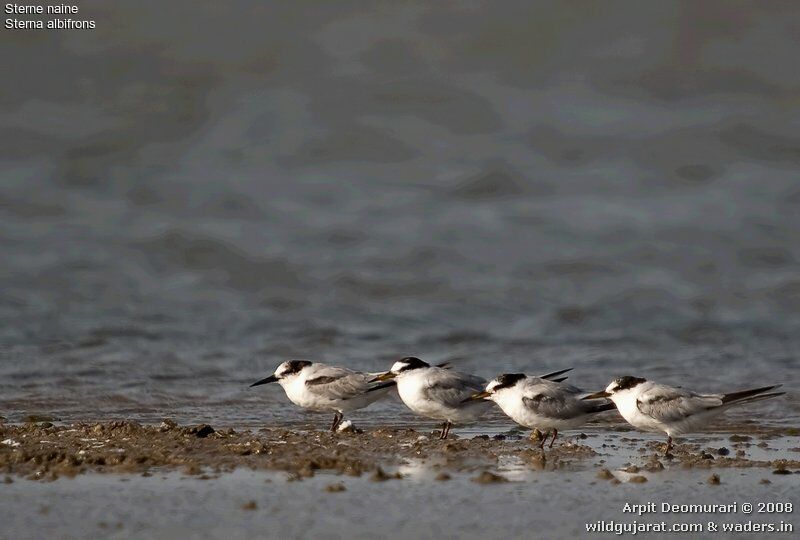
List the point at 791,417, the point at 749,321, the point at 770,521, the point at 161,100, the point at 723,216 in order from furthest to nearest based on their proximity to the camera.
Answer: the point at 161,100 → the point at 723,216 → the point at 749,321 → the point at 791,417 → the point at 770,521

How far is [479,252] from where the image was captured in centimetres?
1431

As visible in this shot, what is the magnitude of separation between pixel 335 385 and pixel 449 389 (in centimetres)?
94

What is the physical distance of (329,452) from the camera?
7707 mm

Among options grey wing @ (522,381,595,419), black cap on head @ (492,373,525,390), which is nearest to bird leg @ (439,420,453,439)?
black cap on head @ (492,373,525,390)

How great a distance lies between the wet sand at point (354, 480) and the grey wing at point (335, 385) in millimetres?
507

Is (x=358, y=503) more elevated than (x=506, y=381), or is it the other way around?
(x=506, y=381)

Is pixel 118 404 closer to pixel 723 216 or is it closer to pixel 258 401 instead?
pixel 258 401

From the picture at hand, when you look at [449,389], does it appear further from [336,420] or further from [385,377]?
[336,420]

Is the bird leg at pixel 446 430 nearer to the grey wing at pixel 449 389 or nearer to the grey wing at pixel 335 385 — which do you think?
the grey wing at pixel 449 389

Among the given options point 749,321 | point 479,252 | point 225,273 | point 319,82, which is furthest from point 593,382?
point 319,82

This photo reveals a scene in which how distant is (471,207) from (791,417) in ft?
22.5

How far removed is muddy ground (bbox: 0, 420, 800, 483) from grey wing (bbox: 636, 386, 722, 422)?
24 cm

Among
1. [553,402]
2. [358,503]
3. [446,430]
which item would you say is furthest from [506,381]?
[358,503]

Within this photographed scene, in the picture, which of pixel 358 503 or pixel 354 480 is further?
pixel 354 480
